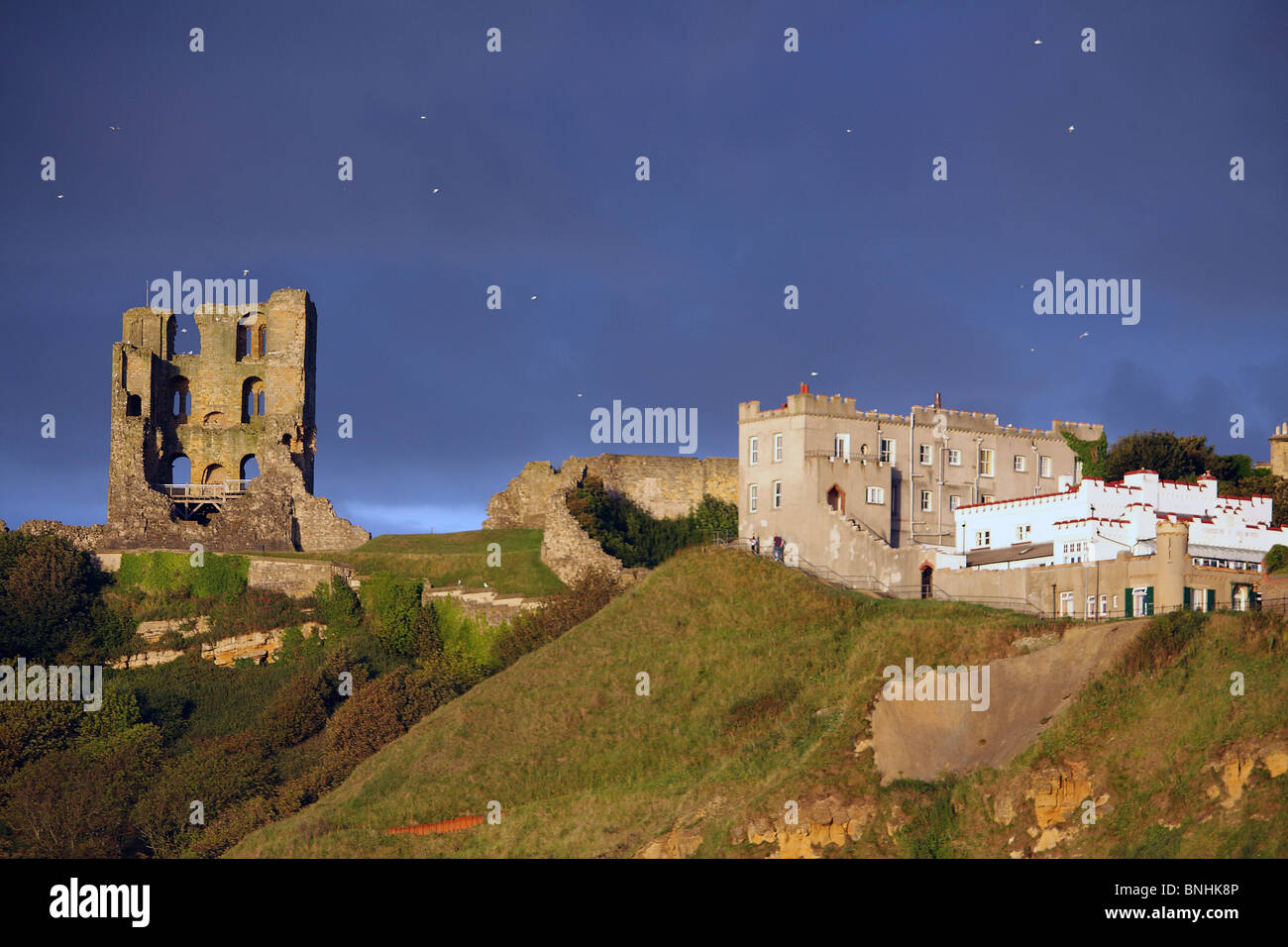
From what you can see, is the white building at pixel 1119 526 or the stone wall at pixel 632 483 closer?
the white building at pixel 1119 526

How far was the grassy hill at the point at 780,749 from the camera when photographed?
5006cm

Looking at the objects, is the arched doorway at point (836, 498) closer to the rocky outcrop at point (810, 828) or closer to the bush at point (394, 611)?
the bush at point (394, 611)

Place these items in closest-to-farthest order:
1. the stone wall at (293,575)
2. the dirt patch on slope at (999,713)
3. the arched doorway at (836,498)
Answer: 1. the dirt patch on slope at (999,713)
2. the arched doorway at (836,498)
3. the stone wall at (293,575)

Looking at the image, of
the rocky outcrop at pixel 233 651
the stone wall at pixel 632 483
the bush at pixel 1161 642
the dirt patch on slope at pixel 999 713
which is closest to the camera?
the bush at pixel 1161 642

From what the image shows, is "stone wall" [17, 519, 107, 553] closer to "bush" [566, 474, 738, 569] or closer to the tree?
the tree

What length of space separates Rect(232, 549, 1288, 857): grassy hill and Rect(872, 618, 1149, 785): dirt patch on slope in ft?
1.96

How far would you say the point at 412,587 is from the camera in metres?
77.9

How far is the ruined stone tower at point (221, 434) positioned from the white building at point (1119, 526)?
101 feet

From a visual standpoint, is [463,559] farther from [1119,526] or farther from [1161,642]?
[1161,642]

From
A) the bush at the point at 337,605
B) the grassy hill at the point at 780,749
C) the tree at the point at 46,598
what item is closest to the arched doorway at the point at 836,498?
the grassy hill at the point at 780,749

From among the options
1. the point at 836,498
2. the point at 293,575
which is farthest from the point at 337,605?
the point at 836,498

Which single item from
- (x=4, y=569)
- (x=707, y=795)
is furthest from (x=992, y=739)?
(x=4, y=569)
